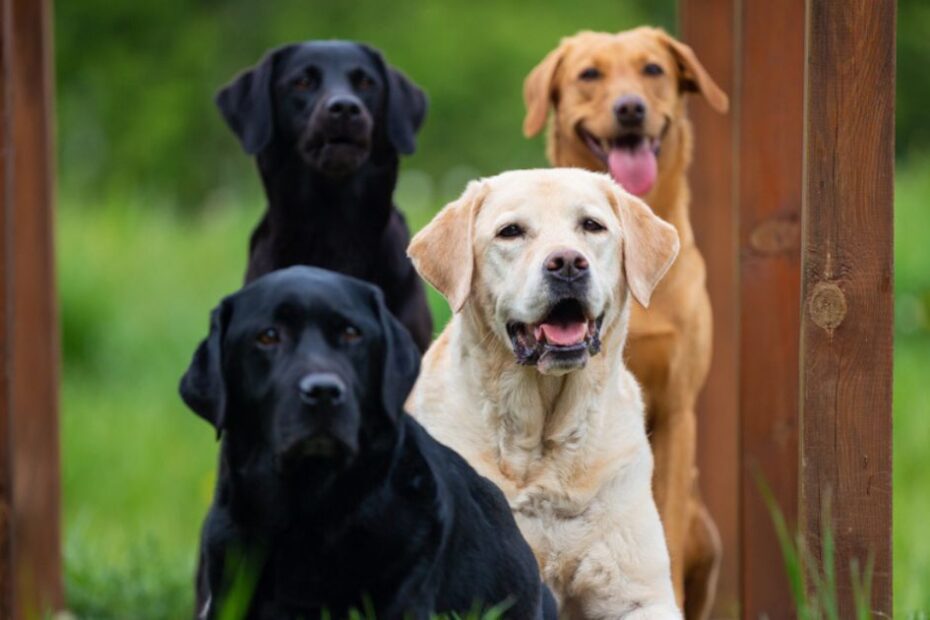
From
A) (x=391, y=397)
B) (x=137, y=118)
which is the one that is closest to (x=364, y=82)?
(x=391, y=397)

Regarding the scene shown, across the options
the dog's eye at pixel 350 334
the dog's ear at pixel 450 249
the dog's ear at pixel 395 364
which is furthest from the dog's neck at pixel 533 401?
the dog's eye at pixel 350 334

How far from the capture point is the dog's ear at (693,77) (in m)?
5.68

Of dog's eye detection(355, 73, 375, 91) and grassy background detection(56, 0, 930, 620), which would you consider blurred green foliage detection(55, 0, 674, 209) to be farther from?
dog's eye detection(355, 73, 375, 91)

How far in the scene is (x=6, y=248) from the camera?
4.52m

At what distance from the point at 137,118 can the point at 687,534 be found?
13.8m

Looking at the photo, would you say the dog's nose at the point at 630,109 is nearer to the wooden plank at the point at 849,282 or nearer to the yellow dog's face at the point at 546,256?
the yellow dog's face at the point at 546,256

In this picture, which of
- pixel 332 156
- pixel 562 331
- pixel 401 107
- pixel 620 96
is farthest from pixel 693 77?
pixel 562 331

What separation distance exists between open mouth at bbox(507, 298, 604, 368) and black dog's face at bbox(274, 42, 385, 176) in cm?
153

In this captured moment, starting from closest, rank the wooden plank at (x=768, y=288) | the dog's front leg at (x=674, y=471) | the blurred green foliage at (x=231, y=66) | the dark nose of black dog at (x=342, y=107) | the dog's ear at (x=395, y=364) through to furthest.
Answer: the dog's ear at (x=395, y=364) → the wooden plank at (x=768, y=288) → the dog's front leg at (x=674, y=471) → the dark nose of black dog at (x=342, y=107) → the blurred green foliage at (x=231, y=66)

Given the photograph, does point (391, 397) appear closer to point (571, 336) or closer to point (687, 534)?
point (571, 336)

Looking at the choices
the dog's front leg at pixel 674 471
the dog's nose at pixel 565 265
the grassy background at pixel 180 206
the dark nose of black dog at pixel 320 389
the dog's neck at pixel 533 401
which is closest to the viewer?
the dark nose of black dog at pixel 320 389

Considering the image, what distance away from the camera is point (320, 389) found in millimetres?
3594

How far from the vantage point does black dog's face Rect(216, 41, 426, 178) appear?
5.74m

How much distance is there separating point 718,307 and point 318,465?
3.15 m
